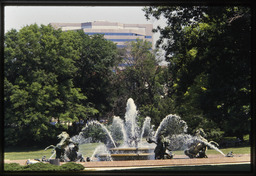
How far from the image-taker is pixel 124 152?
26859 millimetres

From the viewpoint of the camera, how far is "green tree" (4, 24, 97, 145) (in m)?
43.5

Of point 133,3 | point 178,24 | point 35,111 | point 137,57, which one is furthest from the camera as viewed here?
point 137,57

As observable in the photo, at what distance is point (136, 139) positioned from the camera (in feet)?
96.9

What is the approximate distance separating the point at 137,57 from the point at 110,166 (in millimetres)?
36692

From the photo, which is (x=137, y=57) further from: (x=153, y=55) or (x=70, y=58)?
(x=70, y=58)

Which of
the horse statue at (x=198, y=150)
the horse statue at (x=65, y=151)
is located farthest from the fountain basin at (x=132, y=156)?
the horse statue at (x=198, y=150)

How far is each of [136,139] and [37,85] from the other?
17088mm

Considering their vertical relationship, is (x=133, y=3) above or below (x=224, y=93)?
above

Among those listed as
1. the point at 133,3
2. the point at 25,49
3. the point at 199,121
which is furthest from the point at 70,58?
the point at 133,3

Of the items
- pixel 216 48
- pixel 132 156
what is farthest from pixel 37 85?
pixel 216 48

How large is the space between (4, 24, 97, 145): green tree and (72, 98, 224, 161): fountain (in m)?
3.48

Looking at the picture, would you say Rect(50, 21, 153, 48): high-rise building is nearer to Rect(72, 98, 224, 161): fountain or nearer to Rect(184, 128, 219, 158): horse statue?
Rect(72, 98, 224, 161): fountain

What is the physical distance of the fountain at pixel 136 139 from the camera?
24.6 metres

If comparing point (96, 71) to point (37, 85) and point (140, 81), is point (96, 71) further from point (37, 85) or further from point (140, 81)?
point (37, 85)
